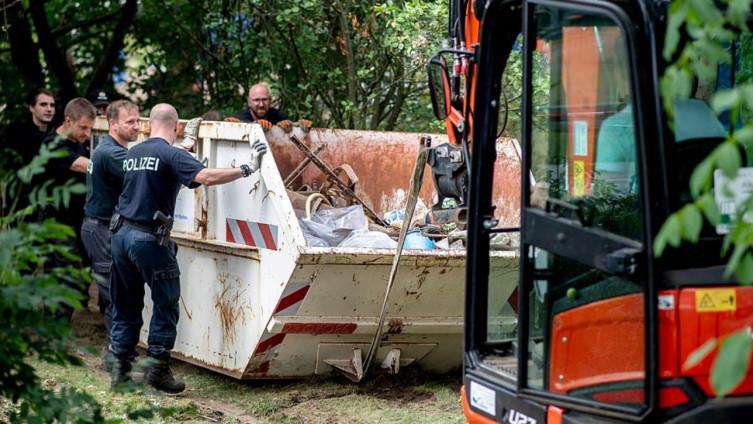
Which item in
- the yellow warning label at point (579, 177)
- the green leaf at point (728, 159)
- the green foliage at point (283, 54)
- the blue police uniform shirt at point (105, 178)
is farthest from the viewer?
the green foliage at point (283, 54)

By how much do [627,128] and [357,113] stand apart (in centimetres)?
640

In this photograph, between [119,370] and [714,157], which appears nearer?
[714,157]

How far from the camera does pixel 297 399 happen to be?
21.4 feet

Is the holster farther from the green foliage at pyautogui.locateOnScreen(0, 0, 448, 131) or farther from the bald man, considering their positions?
the green foliage at pyautogui.locateOnScreen(0, 0, 448, 131)

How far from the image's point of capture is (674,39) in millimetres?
2383

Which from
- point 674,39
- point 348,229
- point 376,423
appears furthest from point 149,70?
point 674,39

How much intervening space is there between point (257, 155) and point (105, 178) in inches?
50.6

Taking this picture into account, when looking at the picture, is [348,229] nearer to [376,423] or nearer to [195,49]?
[376,423]

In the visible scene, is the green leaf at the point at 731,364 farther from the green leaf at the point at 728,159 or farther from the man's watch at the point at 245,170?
the man's watch at the point at 245,170

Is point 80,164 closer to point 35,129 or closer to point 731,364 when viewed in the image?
point 35,129

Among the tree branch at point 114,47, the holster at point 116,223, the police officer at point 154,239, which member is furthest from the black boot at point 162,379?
the tree branch at point 114,47

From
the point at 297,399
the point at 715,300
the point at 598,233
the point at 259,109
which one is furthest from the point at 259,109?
the point at 715,300

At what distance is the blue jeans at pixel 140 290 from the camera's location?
22.0 ft

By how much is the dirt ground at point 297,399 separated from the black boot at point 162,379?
7cm
